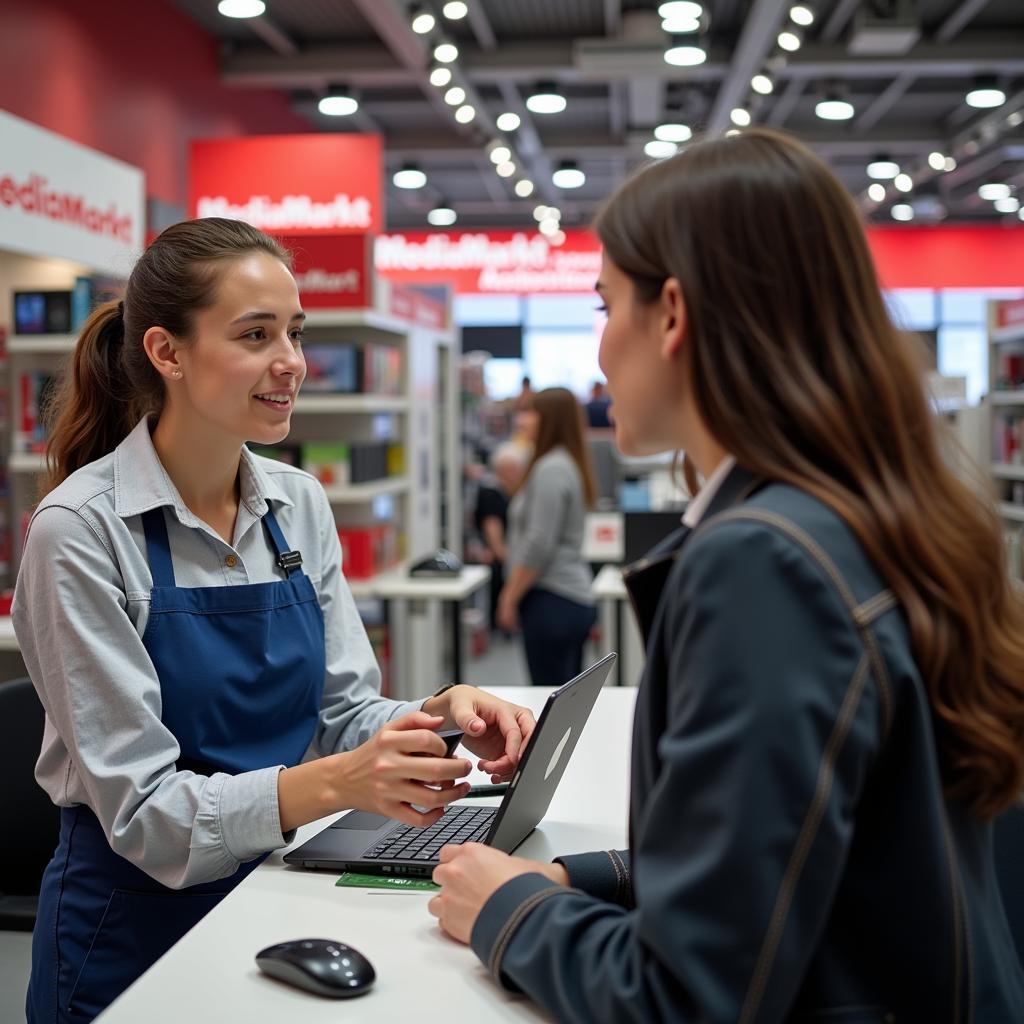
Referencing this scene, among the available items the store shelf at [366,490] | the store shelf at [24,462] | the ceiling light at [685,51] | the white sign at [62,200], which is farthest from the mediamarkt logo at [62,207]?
the ceiling light at [685,51]

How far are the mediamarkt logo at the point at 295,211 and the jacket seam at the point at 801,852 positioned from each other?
24.7ft

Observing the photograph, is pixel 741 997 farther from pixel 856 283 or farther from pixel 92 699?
pixel 92 699

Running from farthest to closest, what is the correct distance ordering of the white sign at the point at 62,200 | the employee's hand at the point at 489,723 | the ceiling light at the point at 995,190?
the ceiling light at the point at 995,190
the white sign at the point at 62,200
the employee's hand at the point at 489,723

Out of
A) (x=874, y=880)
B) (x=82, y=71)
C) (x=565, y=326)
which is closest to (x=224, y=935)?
(x=874, y=880)

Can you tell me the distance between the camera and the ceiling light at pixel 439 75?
26.2 feet

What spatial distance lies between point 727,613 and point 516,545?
4.44 meters

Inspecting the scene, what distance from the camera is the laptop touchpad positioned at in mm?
1679

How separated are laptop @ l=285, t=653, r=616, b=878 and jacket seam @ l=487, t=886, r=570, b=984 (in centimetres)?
24

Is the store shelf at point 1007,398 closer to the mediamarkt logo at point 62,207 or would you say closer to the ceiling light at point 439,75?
the ceiling light at point 439,75

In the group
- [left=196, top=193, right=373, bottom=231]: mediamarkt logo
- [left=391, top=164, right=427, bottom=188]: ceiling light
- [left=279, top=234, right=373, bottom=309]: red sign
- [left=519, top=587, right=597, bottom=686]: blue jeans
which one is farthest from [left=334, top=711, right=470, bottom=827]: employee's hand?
[left=391, top=164, right=427, bottom=188]: ceiling light

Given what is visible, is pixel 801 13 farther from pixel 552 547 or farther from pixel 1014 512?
pixel 552 547

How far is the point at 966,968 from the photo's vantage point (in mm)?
932

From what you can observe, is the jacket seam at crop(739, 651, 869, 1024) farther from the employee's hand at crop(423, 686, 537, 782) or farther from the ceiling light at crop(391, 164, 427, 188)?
the ceiling light at crop(391, 164, 427, 188)

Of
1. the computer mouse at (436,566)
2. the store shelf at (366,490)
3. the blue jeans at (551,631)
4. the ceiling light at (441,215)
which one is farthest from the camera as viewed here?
the ceiling light at (441,215)
